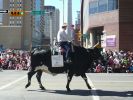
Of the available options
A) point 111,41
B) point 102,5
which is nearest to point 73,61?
point 111,41

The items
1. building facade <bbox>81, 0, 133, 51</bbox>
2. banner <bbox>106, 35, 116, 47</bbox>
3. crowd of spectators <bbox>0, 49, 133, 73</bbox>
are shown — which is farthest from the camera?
banner <bbox>106, 35, 116, 47</bbox>

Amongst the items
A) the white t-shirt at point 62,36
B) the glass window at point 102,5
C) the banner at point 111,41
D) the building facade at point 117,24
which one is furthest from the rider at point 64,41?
the glass window at point 102,5

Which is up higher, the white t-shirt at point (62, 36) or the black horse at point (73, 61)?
the white t-shirt at point (62, 36)

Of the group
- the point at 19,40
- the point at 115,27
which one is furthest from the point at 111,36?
the point at 19,40

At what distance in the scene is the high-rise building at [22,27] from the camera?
166500 mm

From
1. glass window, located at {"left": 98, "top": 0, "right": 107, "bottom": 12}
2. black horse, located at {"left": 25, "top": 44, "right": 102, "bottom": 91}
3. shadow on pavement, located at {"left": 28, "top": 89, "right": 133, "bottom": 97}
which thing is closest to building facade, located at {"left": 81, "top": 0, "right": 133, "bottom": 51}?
glass window, located at {"left": 98, "top": 0, "right": 107, "bottom": 12}

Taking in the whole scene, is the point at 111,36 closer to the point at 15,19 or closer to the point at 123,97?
the point at 123,97

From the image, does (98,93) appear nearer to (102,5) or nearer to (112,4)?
(112,4)

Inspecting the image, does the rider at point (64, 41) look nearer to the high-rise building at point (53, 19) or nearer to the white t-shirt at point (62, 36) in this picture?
the white t-shirt at point (62, 36)

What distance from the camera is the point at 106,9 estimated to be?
189ft

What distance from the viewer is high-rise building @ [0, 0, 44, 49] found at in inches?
6555

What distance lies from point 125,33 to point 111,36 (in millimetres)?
1893

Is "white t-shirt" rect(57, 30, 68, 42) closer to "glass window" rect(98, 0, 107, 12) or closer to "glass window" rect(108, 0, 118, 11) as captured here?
"glass window" rect(108, 0, 118, 11)

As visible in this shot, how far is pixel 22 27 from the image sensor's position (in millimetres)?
178375
